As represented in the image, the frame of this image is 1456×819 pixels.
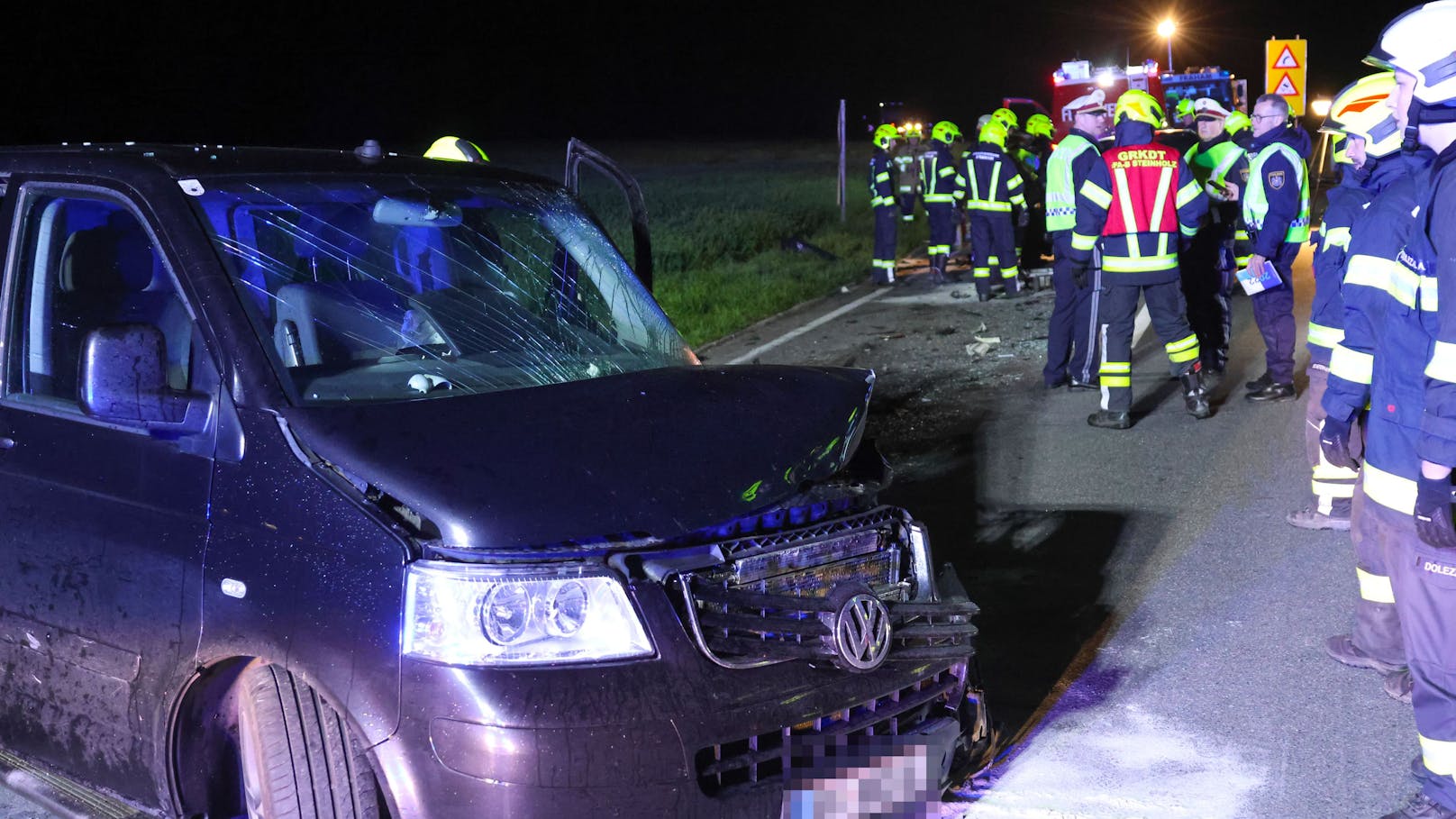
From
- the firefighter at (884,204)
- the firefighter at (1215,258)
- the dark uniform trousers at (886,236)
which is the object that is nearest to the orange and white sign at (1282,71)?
the firefighter at (884,204)

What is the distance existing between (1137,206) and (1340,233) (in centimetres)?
249

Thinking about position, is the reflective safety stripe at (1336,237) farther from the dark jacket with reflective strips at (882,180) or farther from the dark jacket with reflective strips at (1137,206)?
the dark jacket with reflective strips at (882,180)

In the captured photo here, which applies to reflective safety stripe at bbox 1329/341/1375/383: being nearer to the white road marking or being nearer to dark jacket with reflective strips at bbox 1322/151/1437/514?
dark jacket with reflective strips at bbox 1322/151/1437/514

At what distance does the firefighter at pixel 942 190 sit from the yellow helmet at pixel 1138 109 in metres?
6.25

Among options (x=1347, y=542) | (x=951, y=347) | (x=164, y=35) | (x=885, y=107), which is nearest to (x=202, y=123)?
(x=164, y=35)

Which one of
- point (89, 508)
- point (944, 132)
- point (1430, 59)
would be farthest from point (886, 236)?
point (89, 508)

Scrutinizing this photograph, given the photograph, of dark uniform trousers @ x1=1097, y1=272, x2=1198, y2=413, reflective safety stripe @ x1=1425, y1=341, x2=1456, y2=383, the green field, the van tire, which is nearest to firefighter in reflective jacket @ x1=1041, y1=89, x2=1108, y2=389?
dark uniform trousers @ x1=1097, y1=272, x2=1198, y2=413

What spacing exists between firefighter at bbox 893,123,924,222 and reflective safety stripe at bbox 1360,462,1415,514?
14001 mm

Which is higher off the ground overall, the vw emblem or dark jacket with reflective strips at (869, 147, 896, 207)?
dark jacket with reflective strips at (869, 147, 896, 207)

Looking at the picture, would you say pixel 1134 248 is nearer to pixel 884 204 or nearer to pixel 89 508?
pixel 89 508

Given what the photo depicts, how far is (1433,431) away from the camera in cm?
340

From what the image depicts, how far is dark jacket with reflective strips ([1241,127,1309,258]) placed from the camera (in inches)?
328

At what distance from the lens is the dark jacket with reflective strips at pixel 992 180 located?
1382 cm

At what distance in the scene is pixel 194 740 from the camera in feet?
10.3
